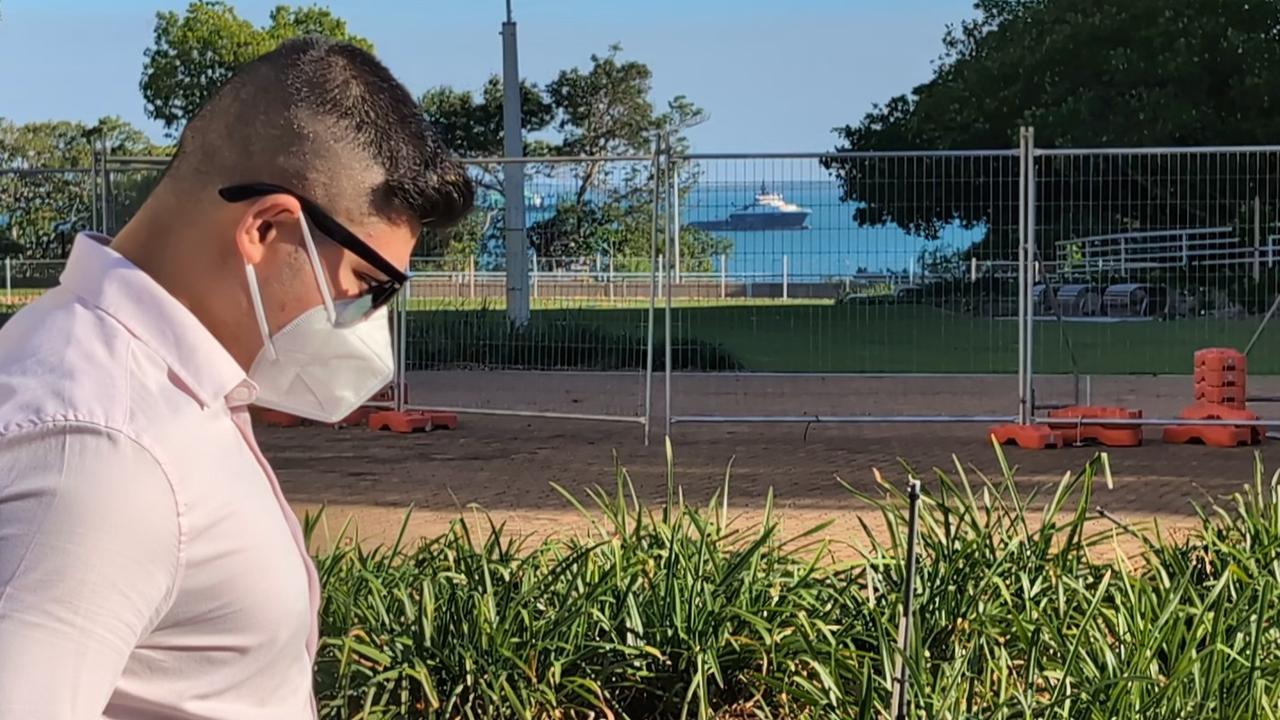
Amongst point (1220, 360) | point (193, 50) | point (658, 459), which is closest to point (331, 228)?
point (658, 459)

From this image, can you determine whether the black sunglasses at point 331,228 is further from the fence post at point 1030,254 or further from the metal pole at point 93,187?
the metal pole at point 93,187

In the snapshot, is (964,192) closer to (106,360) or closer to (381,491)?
(381,491)

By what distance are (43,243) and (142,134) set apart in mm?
49474

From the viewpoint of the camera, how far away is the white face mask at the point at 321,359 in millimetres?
1676

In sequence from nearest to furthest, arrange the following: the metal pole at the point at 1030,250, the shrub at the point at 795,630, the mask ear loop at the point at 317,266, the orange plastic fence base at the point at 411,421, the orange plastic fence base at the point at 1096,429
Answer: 1. the mask ear loop at the point at 317,266
2. the shrub at the point at 795,630
3. the metal pole at the point at 1030,250
4. the orange plastic fence base at the point at 1096,429
5. the orange plastic fence base at the point at 411,421

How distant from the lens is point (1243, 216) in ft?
50.3

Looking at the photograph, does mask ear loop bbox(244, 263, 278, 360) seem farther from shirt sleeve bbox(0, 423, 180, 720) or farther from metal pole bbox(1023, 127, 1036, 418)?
metal pole bbox(1023, 127, 1036, 418)

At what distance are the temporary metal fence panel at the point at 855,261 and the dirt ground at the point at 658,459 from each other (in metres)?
0.20

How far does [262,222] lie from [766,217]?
1070 cm

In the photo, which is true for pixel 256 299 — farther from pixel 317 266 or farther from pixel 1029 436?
pixel 1029 436

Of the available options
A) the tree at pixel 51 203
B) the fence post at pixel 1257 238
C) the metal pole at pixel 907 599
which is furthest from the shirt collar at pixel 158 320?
the fence post at pixel 1257 238

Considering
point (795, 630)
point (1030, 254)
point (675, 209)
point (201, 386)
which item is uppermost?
point (675, 209)

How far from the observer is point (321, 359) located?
1854 millimetres

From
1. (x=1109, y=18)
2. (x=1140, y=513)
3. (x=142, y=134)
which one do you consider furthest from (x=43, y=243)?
(x=142, y=134)
